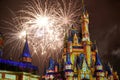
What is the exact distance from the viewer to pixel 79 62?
232 feet

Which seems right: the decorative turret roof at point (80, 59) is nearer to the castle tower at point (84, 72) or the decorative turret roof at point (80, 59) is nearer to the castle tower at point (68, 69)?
the castle tower at point (84, 72)

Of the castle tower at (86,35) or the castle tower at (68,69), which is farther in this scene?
the castle tower at (86,35)

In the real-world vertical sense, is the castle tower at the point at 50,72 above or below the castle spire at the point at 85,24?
below

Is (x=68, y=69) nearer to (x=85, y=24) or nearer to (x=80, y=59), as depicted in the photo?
(x=80, y=59)

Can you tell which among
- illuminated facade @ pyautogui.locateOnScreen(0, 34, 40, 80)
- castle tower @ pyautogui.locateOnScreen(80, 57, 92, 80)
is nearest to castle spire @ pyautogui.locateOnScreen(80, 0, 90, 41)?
castle tower @ pyautogui.locateOnScreen(80, 57, 92, 80)

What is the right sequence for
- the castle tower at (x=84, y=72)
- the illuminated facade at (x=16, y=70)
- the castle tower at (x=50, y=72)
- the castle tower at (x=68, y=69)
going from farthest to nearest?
the castle tower at (x=50, y=72), the castle tower at (x=84, y=72), the castle tower at (x=68, y=69), the illuminated facade at (x=16, y=70)

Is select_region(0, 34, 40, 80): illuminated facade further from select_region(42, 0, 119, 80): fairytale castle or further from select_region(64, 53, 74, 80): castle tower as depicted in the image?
select_region(42, 0, 119, 80): fairytale castle

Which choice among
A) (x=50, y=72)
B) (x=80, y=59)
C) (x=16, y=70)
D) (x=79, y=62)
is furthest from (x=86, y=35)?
(x=16, y=70)

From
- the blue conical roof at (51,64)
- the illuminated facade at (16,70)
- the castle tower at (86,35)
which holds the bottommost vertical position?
the illuminated facade at (16,70)

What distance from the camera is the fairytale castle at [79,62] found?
6806 cm

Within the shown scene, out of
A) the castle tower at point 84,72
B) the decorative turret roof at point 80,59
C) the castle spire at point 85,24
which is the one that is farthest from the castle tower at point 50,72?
the castle spire at point 85,24

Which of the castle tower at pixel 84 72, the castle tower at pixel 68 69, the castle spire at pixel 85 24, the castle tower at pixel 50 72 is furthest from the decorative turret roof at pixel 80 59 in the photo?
the castle tower at pixel 50 72

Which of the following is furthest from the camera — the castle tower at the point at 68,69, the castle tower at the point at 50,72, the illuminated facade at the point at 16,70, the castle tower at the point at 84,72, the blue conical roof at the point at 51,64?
the blue conical roof at the point at 51,64

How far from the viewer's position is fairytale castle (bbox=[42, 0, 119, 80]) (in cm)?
6806
